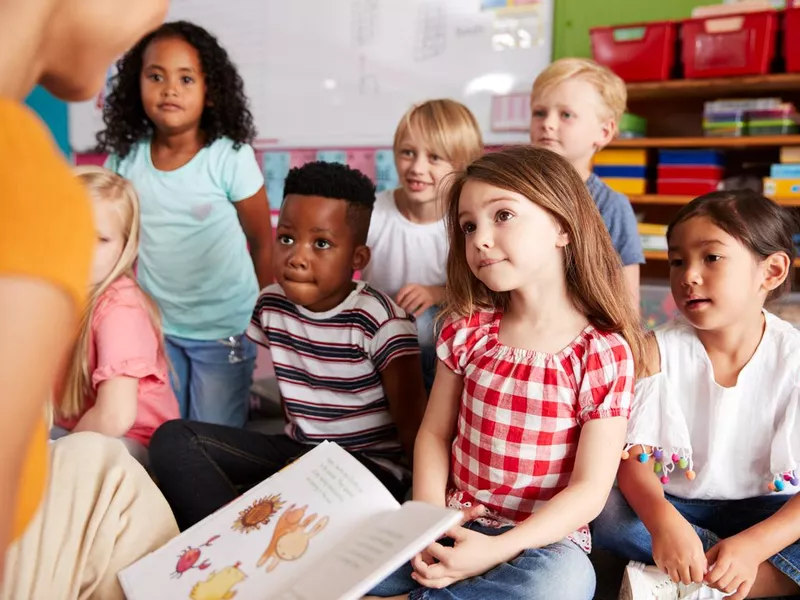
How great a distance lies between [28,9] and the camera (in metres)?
0.44

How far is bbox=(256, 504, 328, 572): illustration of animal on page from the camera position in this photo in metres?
0.84

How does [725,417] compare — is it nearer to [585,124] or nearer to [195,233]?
[585,124]

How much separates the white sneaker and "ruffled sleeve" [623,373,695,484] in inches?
6.0

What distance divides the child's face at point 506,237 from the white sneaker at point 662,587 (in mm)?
445

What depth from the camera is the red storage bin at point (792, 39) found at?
2311mm

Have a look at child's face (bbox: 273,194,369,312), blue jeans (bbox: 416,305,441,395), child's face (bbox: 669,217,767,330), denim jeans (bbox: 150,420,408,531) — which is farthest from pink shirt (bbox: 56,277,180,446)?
child's face (bbox: 669,217,767,330)

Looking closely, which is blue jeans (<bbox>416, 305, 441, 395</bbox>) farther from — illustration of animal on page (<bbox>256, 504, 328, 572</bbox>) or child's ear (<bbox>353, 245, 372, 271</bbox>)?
illustration of animal on page (<bbox>256, 504, 328, 572</bbox>)

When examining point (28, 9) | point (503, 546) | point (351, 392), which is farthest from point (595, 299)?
point (28, 9)

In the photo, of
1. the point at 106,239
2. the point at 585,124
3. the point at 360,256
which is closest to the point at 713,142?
the point at 585,124

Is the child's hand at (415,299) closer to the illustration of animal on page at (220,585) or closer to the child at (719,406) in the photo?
the child at (719,406)

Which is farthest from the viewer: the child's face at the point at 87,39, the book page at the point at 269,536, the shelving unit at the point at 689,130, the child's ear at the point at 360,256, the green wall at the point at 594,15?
the green wall at the point at 594,15

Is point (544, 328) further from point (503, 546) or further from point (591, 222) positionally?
point (503, 546)

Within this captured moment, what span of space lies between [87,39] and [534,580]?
775 mm

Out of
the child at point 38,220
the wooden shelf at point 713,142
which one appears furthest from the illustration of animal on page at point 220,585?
the wooden shelf at point 713,142
